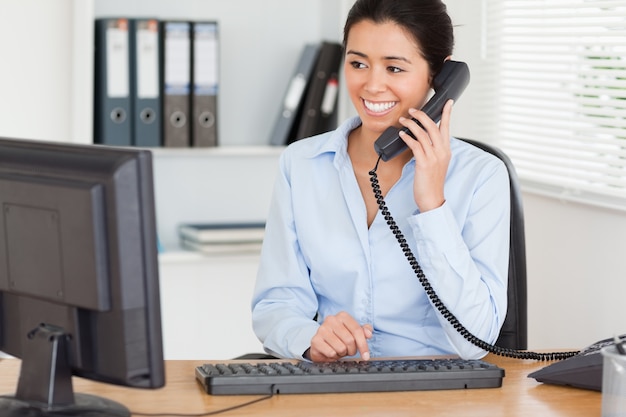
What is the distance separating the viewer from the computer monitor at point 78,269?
1312mm

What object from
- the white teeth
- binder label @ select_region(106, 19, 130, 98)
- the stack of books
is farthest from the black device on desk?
binder label @ select_region(106, 19, 130, 98)

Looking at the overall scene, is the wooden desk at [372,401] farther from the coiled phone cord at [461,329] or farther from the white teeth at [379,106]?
the white teeth at [379,106]

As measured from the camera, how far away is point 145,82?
11.3 ft

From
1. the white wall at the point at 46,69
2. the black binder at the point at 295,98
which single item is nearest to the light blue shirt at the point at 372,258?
the white wall at the point at 46,69

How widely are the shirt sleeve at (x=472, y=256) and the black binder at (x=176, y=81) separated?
1716mm

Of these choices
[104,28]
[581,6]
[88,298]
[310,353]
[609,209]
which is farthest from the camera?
[104,28]

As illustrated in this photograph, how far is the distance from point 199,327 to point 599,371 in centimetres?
220

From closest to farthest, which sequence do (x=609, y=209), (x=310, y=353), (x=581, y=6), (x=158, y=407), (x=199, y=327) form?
(x=158, y=407)
(x=310, y=353)
(x=609, y=209)
(x=581, y=6)
(x=199, y=327)

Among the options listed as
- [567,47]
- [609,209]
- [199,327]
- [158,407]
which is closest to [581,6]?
[567,47]

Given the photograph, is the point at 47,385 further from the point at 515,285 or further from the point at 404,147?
the point at 515,285

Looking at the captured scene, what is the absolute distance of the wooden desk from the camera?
1507mm

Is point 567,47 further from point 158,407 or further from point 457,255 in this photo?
point 158,407

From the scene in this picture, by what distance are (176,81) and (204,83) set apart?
98 mm

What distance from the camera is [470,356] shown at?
1914 mm
